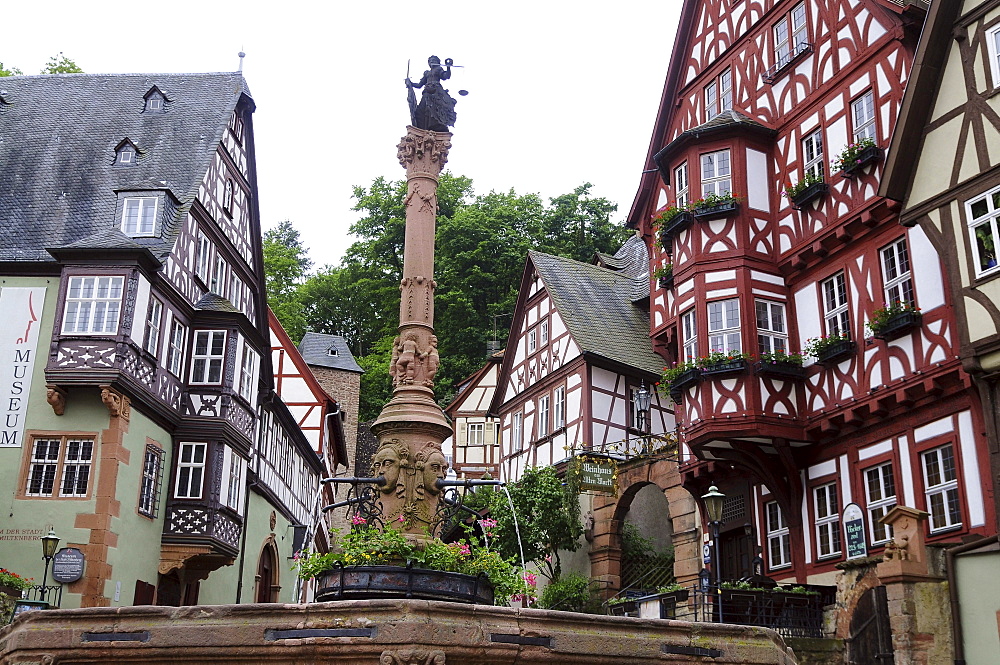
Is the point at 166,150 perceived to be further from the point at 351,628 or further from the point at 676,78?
the point at 351,628

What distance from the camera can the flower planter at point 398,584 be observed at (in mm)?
10586

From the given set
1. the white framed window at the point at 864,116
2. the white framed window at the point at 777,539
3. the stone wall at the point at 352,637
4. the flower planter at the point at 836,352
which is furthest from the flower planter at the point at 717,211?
the stone wall at the point at 352,637

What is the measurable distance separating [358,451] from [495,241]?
1445cm

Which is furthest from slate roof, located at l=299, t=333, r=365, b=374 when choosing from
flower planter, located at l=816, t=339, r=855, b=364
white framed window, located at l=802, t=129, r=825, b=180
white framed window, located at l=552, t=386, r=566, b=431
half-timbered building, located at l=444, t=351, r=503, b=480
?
flower planter, located at l=816, t=339, r=855, b=364

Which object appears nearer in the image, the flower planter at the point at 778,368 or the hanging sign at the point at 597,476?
the flower planter at the point at 778,368

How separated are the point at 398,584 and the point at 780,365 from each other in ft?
45.7

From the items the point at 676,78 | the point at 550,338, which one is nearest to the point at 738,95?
the point at 676,78

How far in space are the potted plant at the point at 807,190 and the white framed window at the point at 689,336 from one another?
3.31 m

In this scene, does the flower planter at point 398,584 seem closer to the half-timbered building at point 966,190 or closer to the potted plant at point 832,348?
the half-timbered building at point 966,190

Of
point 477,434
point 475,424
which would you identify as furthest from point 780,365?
point 475,424

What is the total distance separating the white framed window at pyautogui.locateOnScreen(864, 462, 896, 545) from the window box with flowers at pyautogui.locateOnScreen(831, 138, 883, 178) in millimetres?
5868

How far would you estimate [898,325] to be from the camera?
20.0 meters

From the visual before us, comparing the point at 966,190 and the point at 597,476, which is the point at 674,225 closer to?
the point at 966,190

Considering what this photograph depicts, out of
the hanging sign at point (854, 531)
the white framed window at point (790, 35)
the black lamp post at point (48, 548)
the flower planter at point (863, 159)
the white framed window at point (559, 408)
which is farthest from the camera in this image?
the white framed window at point (559, 408)
